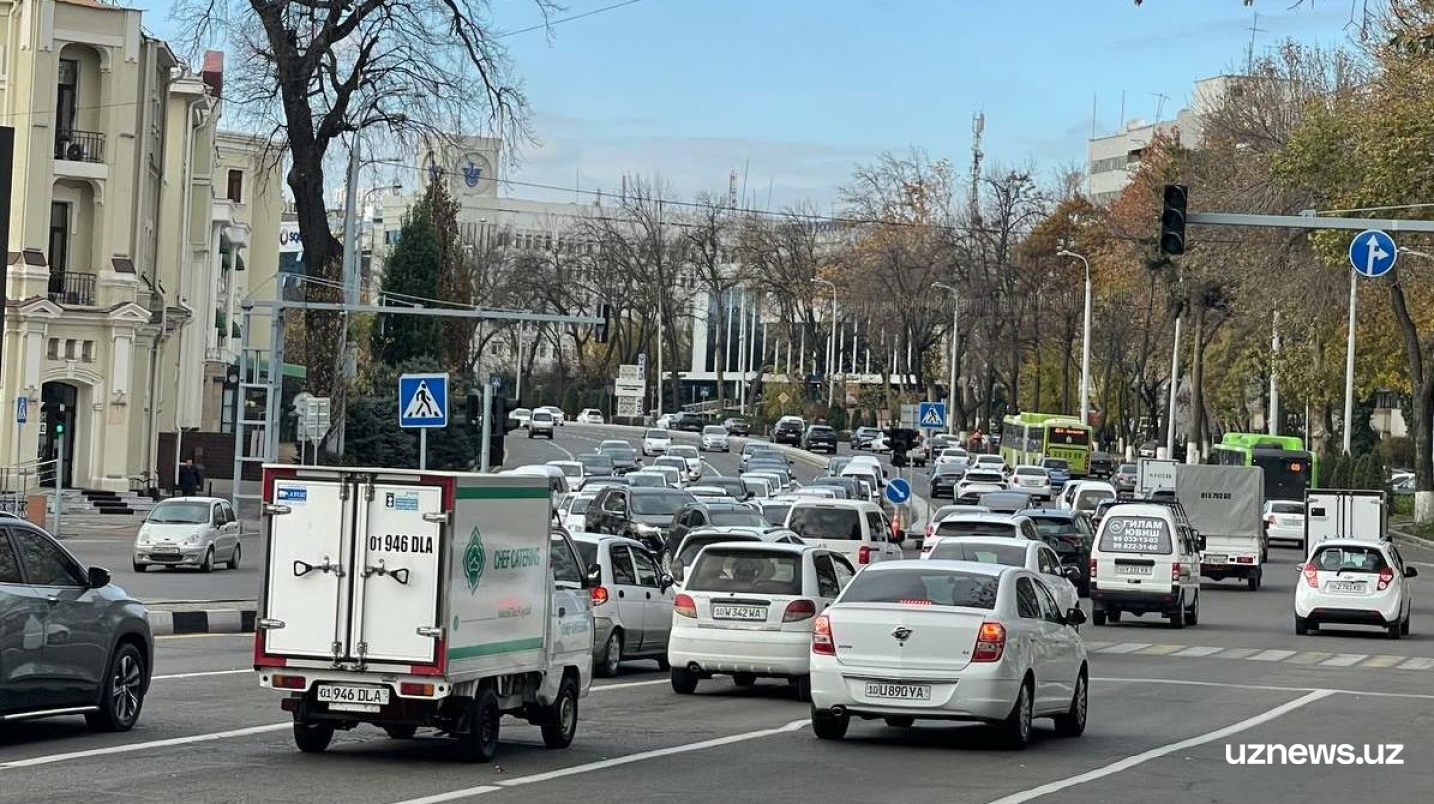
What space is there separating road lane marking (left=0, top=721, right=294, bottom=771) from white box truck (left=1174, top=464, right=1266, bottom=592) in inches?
1331

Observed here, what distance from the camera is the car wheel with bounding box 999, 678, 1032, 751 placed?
635 inches

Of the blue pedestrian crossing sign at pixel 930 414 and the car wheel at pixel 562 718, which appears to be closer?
the car wheel at pixel 562 718

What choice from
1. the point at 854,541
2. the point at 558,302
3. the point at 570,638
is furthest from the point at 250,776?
the point at 558,302

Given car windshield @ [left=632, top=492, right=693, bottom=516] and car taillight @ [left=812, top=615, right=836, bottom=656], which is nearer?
car taillight @ [left=812, top=615, right=836, bottom=656]

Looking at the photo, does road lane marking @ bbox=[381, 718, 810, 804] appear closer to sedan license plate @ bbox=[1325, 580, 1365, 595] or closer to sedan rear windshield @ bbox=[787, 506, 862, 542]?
sedan rear windshield @ bbox=[787, 506, 862, 542]

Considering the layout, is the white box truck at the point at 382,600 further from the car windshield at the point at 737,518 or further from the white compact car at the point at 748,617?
the car windshield at the point at 737,518

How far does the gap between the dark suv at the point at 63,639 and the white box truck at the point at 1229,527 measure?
34370 mm

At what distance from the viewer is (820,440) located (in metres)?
113

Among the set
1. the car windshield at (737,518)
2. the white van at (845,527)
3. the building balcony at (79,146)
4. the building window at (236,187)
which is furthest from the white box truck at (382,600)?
the building window at (236,187)

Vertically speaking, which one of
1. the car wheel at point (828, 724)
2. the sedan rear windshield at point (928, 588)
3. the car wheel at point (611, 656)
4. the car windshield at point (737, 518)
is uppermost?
the sedan rear windshield at point (928, 588)

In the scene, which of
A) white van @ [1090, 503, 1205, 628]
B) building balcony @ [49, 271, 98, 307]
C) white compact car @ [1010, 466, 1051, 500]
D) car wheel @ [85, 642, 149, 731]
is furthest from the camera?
white compact car @ [1010, 466, 1051, 500]

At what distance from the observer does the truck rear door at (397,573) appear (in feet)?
45.0

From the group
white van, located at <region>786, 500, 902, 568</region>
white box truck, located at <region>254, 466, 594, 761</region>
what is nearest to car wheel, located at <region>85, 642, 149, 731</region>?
white box truck, located at <region>254, 466, 594, 761</region>

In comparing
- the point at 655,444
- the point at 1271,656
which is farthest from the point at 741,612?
the point at 655,444
